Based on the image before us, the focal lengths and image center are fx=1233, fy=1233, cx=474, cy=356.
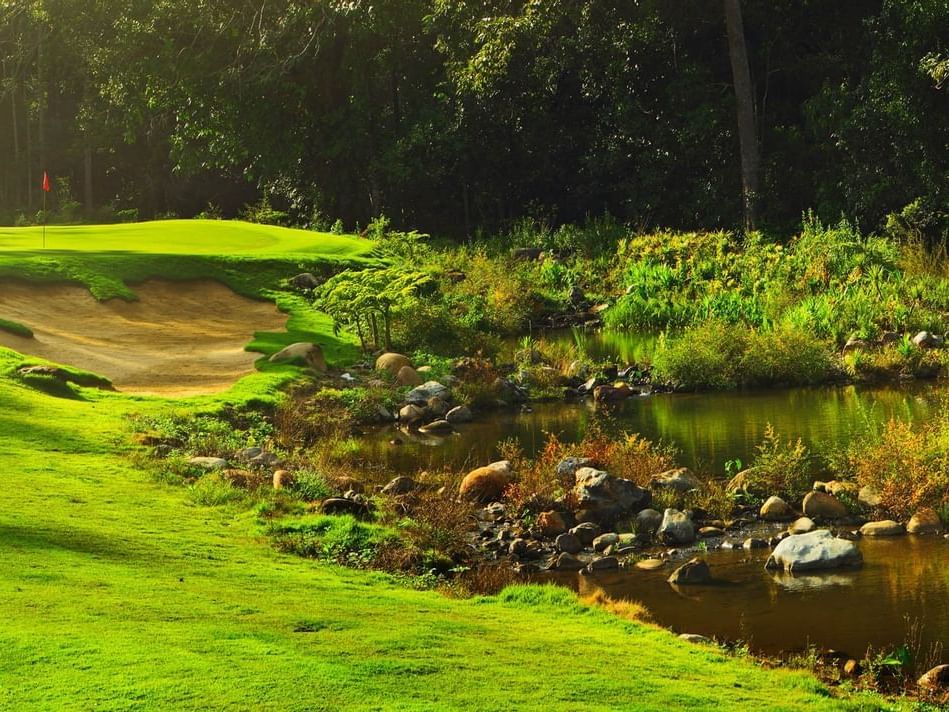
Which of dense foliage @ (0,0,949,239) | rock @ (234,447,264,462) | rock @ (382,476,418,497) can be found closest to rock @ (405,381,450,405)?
rock @ (234,447,264,462)

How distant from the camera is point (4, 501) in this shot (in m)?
9.82

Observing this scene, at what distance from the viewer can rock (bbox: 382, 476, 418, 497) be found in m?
12.9

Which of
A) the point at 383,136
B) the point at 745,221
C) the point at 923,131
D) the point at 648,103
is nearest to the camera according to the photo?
the point at 923,131

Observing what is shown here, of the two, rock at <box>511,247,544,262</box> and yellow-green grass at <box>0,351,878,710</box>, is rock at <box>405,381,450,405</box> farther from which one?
rock at <box>511,247,544,262</box>

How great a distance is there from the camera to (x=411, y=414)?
59.1 feet

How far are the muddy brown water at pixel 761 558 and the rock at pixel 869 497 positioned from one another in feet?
2.77

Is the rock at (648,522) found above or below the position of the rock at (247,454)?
below

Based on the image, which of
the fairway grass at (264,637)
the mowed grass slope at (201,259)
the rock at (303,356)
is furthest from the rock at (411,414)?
the fairway grass at (264,637)

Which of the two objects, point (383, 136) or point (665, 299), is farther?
point (383, 136)

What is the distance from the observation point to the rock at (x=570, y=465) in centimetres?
1295

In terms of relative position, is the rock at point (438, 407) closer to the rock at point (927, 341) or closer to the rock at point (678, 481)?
the rock at point (678, 481)

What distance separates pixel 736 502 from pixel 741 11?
1038 inches

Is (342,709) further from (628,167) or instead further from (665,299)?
(628,167)

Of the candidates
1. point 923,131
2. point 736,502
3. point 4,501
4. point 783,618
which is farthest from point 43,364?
point 923,131
